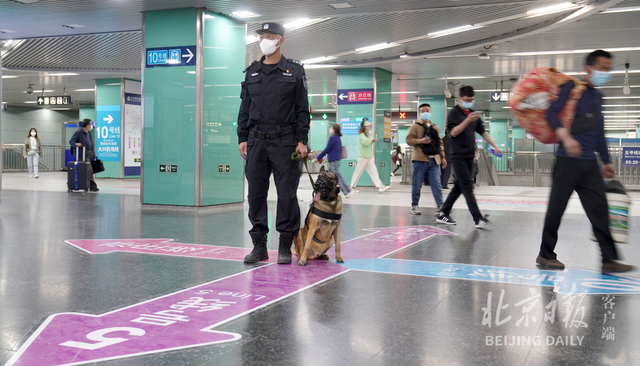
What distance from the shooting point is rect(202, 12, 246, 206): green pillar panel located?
9.95m

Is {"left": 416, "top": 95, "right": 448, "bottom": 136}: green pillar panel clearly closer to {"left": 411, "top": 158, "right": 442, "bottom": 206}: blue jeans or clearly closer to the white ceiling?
the white ceiling

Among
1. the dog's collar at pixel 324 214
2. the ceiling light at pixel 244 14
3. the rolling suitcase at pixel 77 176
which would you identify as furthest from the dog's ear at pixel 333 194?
the rolling suitcase at pixel 77 176

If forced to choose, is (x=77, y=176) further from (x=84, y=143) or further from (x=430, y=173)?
(x=430, y=173)

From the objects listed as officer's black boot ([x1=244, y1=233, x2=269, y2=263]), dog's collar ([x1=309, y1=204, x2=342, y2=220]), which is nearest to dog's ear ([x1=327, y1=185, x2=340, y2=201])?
dog's collar ([x1=309, y1=204, x2=342, y2=220])

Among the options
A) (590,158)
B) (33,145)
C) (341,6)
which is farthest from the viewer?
(33,145)

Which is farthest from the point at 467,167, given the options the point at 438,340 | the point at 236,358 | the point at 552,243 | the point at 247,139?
the point at 236,358

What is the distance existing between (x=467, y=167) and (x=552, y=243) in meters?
2.82

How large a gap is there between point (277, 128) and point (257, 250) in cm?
104

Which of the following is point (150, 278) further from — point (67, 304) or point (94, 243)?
point (94, 243)

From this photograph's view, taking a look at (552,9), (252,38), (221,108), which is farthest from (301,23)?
(552,9)

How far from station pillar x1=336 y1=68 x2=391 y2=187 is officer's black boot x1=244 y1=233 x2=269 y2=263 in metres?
12.9

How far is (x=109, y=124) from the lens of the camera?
23016mm

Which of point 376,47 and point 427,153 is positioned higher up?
point 376,47

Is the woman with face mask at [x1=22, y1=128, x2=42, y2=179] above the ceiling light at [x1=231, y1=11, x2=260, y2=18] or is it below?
below
